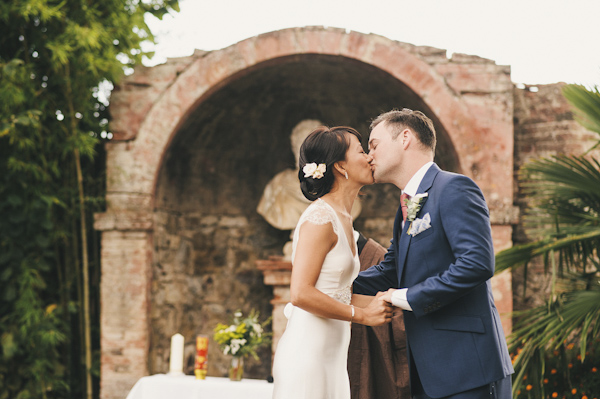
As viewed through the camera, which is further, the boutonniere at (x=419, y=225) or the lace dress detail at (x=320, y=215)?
the lace dress detail at (x=320, y=215)

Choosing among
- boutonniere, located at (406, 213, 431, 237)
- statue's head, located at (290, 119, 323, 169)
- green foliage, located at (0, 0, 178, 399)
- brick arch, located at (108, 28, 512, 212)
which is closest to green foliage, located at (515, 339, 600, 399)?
brick arch, located at (108, 28, 512, 212)

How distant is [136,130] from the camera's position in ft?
19.3

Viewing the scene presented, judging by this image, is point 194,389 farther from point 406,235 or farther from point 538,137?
point 538,137

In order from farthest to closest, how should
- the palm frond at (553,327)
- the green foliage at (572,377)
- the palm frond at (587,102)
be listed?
1. the green foliage at (572,377)
2. the palm frond at (587,102)
3. the palm frond at (553,327)

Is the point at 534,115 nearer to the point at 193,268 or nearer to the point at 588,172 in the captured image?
the point at 588,172

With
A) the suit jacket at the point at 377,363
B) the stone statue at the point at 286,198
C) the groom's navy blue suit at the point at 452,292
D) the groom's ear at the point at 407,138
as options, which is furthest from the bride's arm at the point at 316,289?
the stone statue at the point at 286,198

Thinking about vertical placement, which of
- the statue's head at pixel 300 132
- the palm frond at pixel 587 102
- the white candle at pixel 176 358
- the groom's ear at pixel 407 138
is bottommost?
the white candle at pixel 176 358

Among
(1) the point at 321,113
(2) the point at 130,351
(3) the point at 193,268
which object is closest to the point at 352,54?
(1) the point at 321,113

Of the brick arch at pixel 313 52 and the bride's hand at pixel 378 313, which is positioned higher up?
the brick arch at pixel 313 52

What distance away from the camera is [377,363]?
343cm

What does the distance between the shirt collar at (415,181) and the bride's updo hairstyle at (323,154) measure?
32 centimetres

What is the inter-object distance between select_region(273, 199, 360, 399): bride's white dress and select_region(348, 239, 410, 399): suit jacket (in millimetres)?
902

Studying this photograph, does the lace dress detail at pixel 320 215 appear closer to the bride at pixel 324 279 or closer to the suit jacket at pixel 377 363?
the bride at pixel 324 279

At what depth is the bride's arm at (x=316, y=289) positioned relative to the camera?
2.32 m
